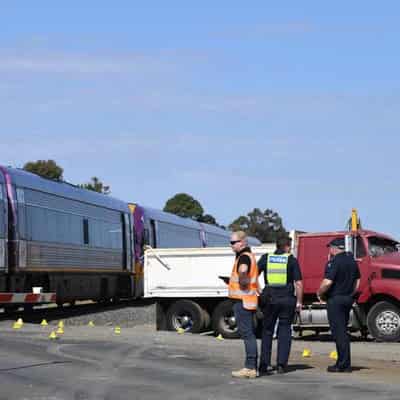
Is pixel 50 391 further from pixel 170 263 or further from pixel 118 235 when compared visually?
pixel 118 235

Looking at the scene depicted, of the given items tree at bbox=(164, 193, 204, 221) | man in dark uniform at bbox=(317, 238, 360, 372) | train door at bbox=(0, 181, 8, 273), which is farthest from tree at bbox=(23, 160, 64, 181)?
man in dark uniform at bbox=(317, 238, 360, 372)

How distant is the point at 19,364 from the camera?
13.6m

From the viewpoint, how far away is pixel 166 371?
519 inches

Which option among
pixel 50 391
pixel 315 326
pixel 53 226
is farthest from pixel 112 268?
pixel 50 391

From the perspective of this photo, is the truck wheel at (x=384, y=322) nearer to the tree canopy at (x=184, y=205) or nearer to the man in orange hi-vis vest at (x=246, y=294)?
the man in orange hi-vis vest at (x=246, y=294)

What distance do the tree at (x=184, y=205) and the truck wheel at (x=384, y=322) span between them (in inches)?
3690

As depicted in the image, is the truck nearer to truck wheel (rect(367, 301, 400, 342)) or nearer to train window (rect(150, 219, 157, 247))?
truck wheel (rect(367, 301, 400, 342))

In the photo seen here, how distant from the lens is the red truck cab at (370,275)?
62.3ft

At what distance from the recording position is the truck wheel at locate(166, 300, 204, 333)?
20891 mm

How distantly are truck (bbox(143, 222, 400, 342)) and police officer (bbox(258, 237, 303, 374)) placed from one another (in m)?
5.49

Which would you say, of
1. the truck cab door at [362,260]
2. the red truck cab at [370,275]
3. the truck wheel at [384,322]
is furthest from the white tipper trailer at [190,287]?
the truck wheel at [384,322]

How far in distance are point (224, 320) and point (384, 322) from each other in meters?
3.32

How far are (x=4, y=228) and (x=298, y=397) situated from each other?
14352 mm

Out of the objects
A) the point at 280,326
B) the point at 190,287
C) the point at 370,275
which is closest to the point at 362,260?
the point at 370,275
